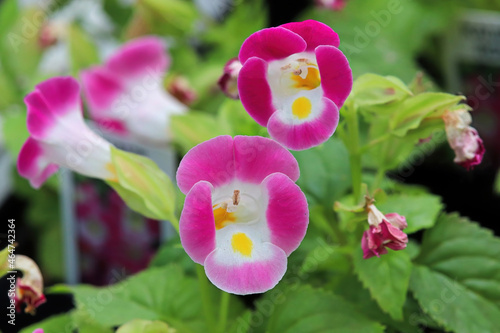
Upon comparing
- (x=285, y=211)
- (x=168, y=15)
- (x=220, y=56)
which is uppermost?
(x=285, y=211)

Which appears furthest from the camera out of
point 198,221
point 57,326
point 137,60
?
point 137,60

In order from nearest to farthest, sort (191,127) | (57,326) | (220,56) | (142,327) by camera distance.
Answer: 1. (142,327)
2. (57,326)
3. (191,127)
4. (220,56)

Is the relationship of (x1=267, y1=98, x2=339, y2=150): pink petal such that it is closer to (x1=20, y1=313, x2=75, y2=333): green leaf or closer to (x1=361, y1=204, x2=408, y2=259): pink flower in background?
(x1=361, y1=204, x2=408, y2=259): pink flower in background

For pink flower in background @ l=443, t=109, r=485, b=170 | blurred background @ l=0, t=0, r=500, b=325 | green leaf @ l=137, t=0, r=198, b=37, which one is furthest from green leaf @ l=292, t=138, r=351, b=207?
green leaf @ l=137, t=0, r=198, b=37

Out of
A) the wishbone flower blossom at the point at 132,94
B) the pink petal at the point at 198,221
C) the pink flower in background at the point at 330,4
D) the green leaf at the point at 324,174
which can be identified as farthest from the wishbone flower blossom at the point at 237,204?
the pink flower in background at the point at 330,4

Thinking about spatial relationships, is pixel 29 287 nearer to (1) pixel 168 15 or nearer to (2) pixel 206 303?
(2) pixel 206 303

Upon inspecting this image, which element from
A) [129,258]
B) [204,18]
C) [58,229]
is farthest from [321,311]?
[204,18]

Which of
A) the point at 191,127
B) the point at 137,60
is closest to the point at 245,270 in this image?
the point at 191,127
